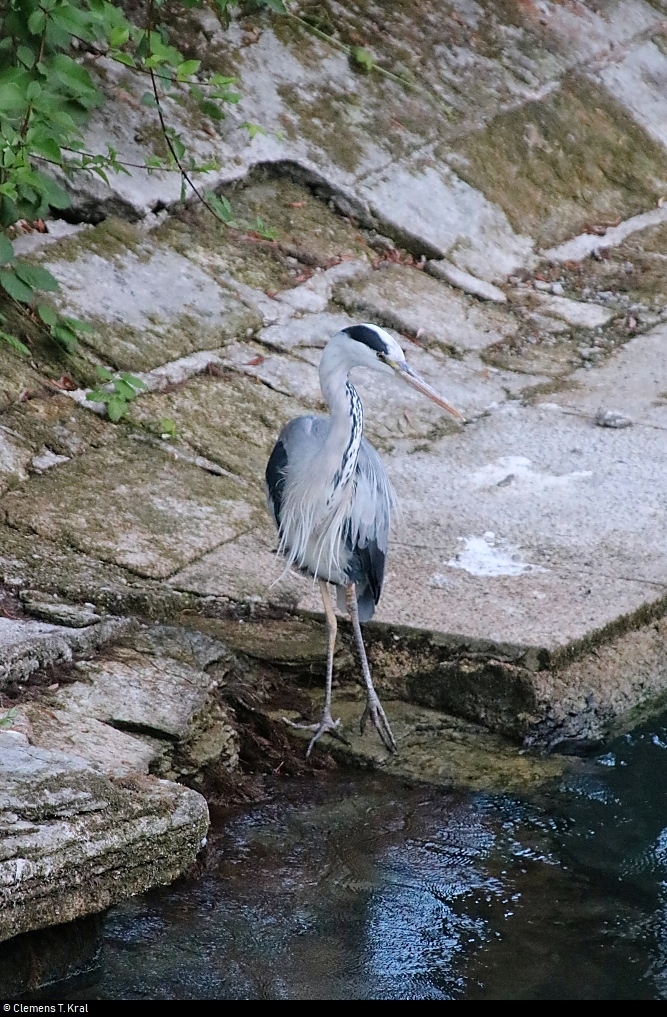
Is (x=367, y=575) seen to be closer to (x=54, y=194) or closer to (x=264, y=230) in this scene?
(x=54, y=194)

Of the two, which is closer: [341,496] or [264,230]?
[341,496]

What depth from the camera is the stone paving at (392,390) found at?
383cm

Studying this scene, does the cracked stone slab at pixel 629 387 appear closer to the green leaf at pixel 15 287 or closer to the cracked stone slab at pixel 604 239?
the cracked stone slab at pixel 604 239

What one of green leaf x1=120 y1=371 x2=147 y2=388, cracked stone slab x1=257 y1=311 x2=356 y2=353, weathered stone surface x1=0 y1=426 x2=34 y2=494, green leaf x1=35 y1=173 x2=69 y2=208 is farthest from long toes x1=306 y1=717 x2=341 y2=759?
green leaf x1=35 y1=173 x2=69 y2=208

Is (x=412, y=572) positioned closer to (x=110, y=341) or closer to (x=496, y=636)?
(x=496, y=636)

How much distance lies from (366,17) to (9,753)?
18.7 ft

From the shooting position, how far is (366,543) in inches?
158

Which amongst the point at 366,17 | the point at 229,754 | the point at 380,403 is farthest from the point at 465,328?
the point at 229,754

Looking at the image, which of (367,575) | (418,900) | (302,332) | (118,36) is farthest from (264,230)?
(418,900)

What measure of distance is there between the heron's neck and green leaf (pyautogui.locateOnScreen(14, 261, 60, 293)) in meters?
1.53

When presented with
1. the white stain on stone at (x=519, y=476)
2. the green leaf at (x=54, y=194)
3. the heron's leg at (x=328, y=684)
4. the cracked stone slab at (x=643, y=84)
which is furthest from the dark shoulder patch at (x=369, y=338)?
the cracked stone slab at (x=643, y=84)

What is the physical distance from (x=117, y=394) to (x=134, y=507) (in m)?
0.62

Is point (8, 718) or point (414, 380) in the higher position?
point (414, 380)

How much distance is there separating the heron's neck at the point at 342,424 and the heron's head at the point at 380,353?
91 mm
